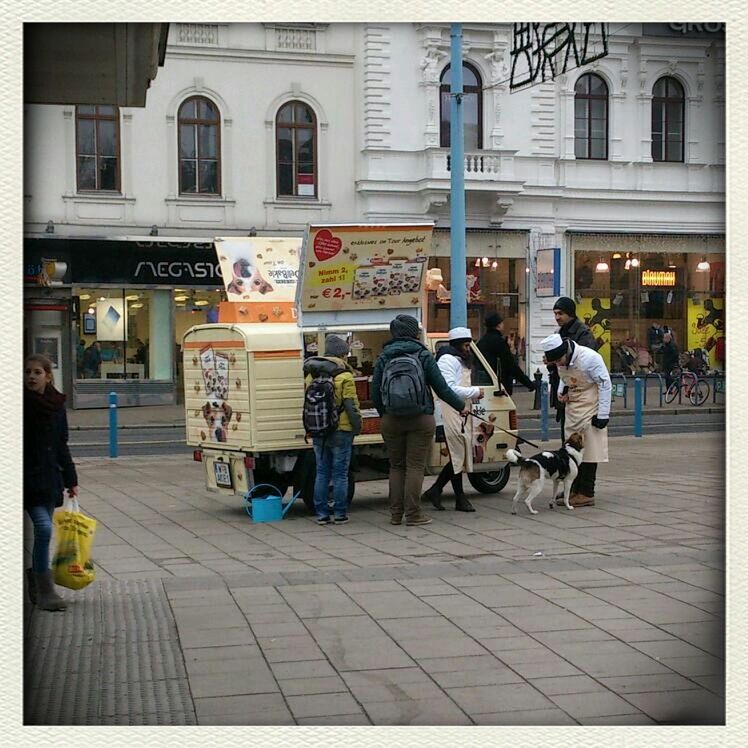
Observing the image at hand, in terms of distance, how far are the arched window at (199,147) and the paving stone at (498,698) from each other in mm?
22174

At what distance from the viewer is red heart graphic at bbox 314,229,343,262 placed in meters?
10.6

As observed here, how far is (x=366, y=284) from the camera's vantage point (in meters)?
11.1

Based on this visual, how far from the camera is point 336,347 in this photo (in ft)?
34.6

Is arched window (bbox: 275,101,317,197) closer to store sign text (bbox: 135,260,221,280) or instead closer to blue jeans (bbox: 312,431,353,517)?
store sign text (bbox: 135,260,221,280)

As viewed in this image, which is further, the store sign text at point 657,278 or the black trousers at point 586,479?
the store sign text at point 657,278

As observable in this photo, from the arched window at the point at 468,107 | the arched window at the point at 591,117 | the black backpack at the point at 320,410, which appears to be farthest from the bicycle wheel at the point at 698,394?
the black backpack at the point at 320,410

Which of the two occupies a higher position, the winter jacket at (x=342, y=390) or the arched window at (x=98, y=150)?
the arched window at (x=98, y=150)

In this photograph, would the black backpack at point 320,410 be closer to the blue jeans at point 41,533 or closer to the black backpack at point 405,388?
the black backpack at point 405,388

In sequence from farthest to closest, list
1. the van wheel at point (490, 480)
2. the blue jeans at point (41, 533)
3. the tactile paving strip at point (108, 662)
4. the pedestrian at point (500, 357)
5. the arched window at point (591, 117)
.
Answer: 1. the arched window at point (591, 117)
2. the pedestrian at point (500, 357)
3. the van wheel at point (490, 480)
4. the blue jeans at point (41, 533)
5. the tactile paving strip at point (108, 662)

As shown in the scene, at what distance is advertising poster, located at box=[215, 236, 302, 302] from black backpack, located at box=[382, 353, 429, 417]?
2.04 meters

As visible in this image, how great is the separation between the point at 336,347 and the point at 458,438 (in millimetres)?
1461

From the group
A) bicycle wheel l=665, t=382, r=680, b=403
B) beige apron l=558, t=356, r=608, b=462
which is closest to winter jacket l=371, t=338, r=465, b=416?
beige apron l=558, t=356, r=608, b=462

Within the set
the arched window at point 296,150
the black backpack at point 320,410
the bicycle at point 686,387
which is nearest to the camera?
the black backpack at point 320,410

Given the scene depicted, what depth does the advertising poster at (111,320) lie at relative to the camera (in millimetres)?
26859
